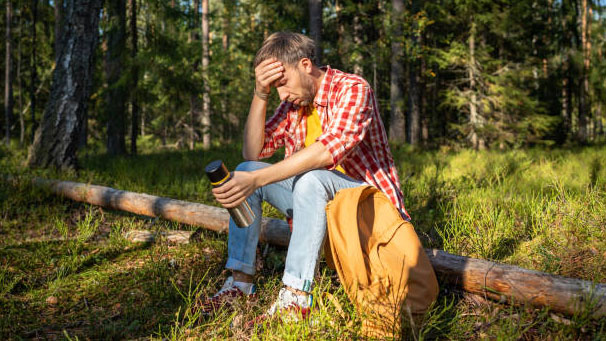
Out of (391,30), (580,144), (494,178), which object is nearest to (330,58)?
(391,30)

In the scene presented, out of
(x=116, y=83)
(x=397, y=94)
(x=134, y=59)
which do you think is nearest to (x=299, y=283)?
(x=116, y=83)

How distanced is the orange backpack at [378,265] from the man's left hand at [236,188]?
409 mm

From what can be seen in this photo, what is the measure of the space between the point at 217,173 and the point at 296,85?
77cm

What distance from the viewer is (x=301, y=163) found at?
2205 mm

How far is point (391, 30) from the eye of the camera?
11.3 metres

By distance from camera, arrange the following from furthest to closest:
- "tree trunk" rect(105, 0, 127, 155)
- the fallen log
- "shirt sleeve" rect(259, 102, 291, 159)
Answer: "tree trunk" rect(105, 0, 127, 155)
"shirt sleeve" rect(259, 102, 291, 159)
the fallen log

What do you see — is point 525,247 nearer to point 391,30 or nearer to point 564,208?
point 564,208

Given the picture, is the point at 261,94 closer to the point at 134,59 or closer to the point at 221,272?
the point at 221,272

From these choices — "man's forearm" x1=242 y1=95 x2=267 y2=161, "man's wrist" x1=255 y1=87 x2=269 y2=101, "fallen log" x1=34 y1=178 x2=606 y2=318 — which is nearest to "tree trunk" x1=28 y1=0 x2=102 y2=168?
"fallen log" x1=34 y1=178 x2=606 y2=318

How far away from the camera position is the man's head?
7.88 ft

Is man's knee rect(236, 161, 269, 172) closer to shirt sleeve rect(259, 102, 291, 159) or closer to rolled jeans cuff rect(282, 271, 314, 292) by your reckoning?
shirt sleeve rect(259, 102, 291, 159)

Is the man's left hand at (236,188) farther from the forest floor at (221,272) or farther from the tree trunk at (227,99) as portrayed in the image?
the tree trunk at (227,99)

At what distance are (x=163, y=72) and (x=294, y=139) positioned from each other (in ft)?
25.3

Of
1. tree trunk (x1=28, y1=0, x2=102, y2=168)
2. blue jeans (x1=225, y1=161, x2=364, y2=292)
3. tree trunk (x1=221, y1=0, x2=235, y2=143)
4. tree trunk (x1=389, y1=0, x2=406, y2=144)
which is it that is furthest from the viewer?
tree trunk (x1=221, y1=0, x2=235, y2=143)
